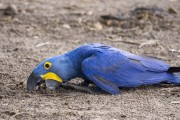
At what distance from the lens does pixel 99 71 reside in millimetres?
5258

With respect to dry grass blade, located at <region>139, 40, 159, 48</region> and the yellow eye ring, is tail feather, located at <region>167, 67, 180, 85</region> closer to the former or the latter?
the yellow eye ring

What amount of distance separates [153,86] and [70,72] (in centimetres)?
88

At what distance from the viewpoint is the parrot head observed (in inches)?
207

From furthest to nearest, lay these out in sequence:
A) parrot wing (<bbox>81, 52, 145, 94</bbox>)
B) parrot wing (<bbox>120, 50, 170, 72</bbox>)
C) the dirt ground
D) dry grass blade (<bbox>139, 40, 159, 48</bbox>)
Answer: dry grass blade (<bbox>139, 40, 159, 48</bbox>) < parrot wing (<bbox>120, 50, 170, 72</bbox>) < parrot wing (<bbox>81, 52, 145, 94</bbox>) < the dirt ground

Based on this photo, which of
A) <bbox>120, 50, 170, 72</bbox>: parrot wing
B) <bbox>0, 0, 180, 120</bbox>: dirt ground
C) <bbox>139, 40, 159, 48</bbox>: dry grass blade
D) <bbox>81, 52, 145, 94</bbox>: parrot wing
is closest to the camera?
<bbox>0, 0, 180, 120</bbox>: dirt ground

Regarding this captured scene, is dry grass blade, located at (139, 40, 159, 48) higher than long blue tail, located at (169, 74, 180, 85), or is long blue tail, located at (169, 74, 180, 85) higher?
dry grass blade, located at (139, 40, 159, 48)

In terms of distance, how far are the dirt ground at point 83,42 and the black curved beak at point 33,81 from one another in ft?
0.27

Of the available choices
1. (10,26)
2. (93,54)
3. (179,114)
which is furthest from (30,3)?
(179,114)

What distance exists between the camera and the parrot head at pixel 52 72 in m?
5.25

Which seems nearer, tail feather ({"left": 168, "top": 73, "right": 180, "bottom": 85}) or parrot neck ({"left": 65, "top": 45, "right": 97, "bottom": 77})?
parrot neck ({"left": 65, "top": 45, "right": 97, "bottom": 77})

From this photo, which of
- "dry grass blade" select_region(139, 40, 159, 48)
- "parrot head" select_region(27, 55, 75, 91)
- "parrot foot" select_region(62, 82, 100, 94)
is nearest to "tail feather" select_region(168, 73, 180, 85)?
→ "parrot foot" select_region(62, 82, 100, 94)

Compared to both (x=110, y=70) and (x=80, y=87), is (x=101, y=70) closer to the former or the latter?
(x=110, y=70)

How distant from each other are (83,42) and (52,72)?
2471mm

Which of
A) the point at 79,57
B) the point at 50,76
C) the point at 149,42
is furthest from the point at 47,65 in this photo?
the point at 149,42
